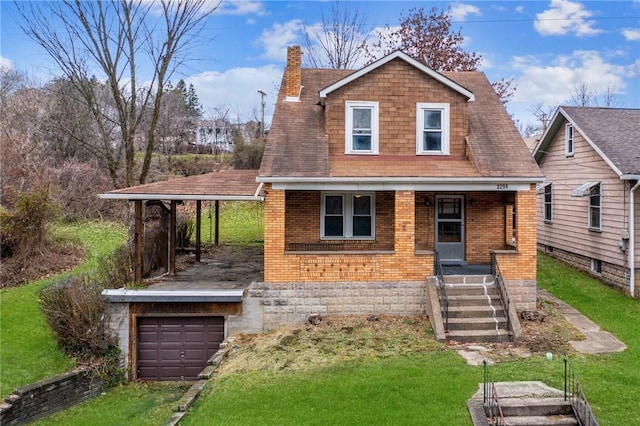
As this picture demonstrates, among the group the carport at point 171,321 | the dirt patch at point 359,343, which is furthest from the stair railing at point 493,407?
the carport at point 171,321

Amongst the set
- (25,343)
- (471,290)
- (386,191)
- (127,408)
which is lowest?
(127,408)

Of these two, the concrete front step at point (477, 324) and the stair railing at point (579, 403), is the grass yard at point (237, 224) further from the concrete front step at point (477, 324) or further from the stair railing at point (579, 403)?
the stair railing at point (579, 403)

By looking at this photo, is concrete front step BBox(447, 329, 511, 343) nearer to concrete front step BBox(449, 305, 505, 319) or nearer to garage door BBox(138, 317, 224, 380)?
concrete front step BBox(449, 305, 505, 319)

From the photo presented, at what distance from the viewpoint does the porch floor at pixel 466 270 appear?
1186 centimetres

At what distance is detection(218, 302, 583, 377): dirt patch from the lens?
8.62 m

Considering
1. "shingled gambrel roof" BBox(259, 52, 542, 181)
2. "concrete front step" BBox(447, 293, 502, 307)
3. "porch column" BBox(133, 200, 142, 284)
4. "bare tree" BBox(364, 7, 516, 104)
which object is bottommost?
"concrete front step" BBox(447, 293, 502, 307)

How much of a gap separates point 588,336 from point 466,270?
10.9ft

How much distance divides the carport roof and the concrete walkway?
8.01 meters

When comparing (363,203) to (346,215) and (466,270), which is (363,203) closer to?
(346,215)

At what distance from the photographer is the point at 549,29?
21672 mm

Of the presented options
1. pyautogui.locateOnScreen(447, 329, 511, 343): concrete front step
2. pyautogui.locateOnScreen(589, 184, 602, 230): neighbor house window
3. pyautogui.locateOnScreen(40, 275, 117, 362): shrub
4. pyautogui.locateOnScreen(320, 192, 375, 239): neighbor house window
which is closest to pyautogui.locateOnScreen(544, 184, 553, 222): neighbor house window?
pyautogui.locateOnScreen(589, 184, 602, 230): neighbor house window

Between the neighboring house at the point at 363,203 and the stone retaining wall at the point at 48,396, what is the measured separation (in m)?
1.17

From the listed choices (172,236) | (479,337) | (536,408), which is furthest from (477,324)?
(172,236)

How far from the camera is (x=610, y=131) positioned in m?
15.3
